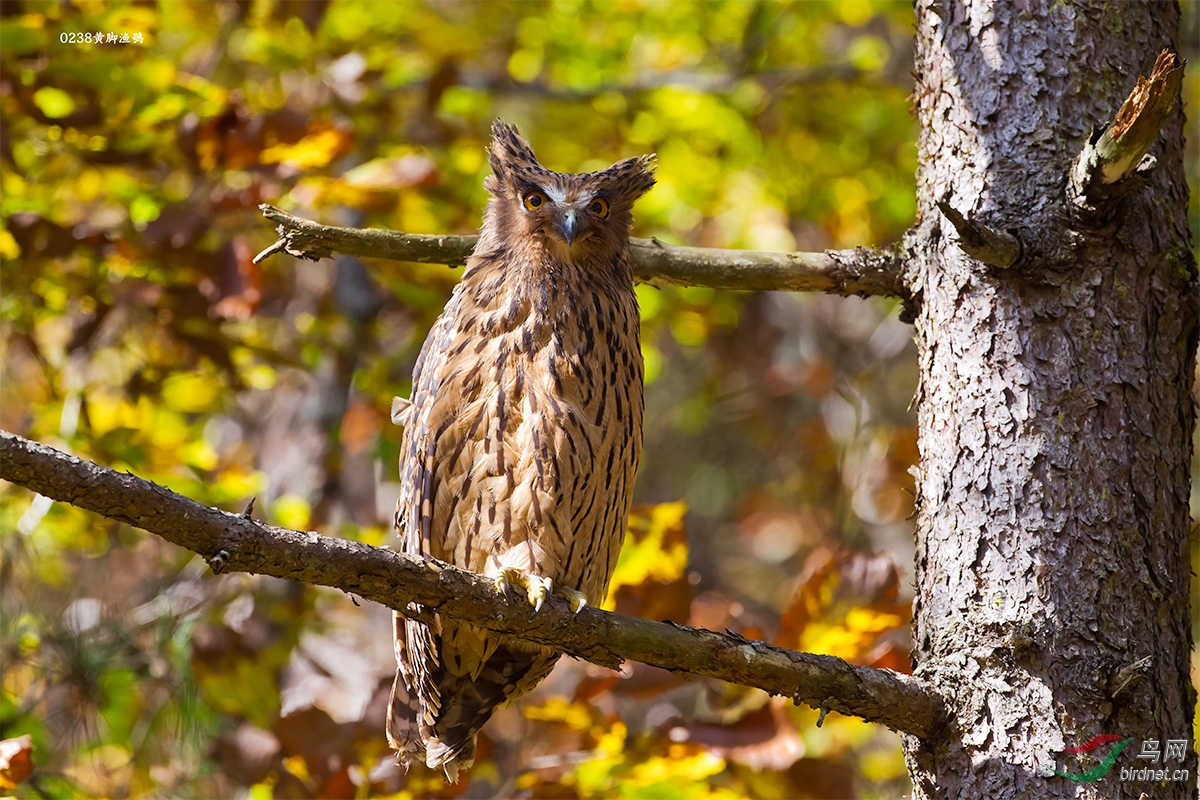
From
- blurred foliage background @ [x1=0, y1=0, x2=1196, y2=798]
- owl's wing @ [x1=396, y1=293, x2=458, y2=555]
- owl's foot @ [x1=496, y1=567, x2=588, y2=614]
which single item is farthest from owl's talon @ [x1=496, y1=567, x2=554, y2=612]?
blurred foliage background @ [x1=0, y1=0, x2=1196, y2=798]

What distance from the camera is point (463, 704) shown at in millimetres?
3570

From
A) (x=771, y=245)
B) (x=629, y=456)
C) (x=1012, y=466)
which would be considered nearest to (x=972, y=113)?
(x=1012, y=466)

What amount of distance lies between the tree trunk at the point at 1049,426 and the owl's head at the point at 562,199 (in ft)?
3.30

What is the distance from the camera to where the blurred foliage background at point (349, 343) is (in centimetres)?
394

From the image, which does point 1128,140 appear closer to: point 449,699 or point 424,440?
point 424,440

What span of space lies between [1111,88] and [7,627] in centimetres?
444

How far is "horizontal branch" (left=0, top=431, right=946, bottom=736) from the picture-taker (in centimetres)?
197

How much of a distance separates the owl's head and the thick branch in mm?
1410

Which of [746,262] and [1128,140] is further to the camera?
[746,262]

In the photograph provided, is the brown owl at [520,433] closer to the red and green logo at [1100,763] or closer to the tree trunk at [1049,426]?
the tree trunk at [1049,426]

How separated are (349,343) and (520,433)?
9.75 ft

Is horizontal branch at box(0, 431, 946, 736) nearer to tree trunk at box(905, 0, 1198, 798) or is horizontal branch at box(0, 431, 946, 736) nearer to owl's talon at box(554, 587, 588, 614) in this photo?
owl's talon at box(554, 587, 588, 614)

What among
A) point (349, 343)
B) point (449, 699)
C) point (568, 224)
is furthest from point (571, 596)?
point (349, 343)

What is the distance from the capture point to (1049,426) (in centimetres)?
267
